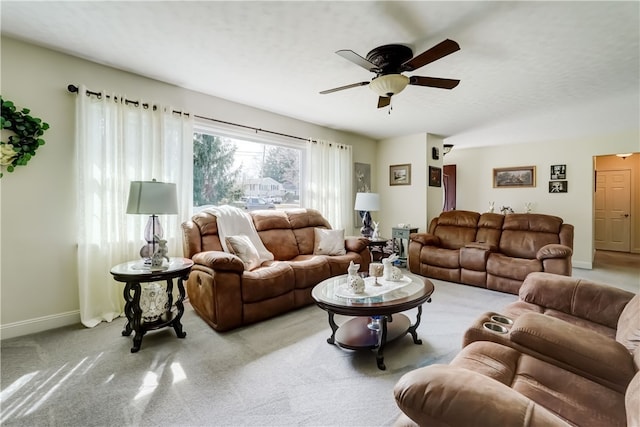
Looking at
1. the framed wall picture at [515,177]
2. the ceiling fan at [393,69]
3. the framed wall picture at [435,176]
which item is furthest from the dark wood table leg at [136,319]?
the framed wall picture at [515,177]

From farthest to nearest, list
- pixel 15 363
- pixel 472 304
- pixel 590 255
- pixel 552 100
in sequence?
pixel 590 255, pixel 552 100, pixel 472 304, pixel 15 363

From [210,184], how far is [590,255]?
6419mm

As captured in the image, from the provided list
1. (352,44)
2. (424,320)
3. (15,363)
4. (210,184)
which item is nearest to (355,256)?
(424,320)

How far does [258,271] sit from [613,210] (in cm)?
820

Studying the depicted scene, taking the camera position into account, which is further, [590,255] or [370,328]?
[590,255]

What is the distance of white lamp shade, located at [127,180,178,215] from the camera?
234cm

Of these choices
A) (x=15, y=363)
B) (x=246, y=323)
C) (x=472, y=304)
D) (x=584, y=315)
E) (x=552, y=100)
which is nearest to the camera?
(x=584, y=315)

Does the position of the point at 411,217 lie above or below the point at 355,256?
above

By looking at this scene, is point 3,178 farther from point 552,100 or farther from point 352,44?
point 552,100

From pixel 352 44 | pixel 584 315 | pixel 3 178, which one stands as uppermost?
pixel 352 44

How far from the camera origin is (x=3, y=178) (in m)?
2.35

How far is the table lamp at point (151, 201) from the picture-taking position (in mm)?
2340

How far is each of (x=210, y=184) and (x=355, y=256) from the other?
6.76ft

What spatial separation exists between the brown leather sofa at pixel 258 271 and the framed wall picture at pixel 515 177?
158 inches
